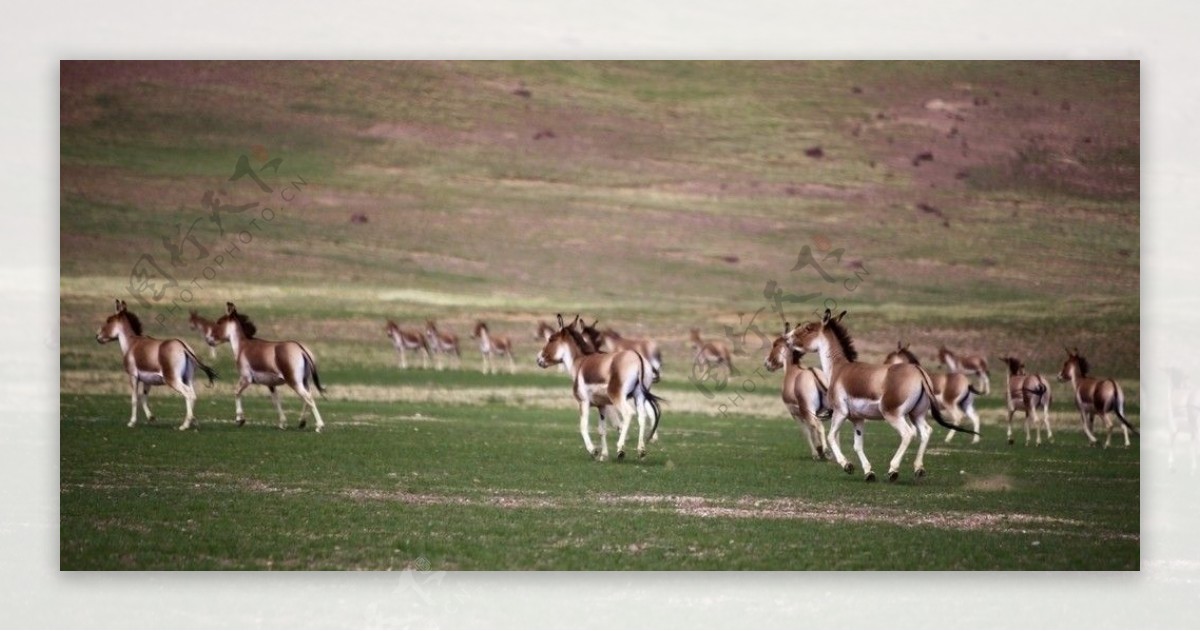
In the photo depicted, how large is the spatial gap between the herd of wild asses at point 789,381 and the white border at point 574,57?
2513mm

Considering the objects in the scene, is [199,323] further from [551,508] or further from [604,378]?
[551,508]

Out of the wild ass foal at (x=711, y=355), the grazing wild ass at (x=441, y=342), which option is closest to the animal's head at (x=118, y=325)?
the grazing wild ass at (x=441, y=342)

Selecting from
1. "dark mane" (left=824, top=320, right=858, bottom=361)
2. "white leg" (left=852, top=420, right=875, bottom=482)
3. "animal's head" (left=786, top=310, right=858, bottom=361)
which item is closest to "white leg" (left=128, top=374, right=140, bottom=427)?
"animal's head" (left=786, top=310, right=858, bottom=361)

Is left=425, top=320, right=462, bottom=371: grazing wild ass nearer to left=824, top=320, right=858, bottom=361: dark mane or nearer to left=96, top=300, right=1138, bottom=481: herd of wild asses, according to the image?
left=96, top=300, right=1138, bottom=481: herd of wild asses

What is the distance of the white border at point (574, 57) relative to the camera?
17.9m

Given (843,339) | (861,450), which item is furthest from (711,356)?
(861,450)

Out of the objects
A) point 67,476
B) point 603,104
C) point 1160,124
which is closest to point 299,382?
point 67,476

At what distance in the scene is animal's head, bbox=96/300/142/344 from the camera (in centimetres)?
2445

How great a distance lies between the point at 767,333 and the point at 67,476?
80.8 feet

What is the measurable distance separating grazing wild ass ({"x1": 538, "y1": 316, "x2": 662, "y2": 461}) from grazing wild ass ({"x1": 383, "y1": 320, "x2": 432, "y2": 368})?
17.5m

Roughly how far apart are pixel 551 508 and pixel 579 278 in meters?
24.3

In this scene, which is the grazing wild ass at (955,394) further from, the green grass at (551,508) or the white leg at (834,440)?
the white leg at (834,440)

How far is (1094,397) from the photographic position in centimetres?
2542

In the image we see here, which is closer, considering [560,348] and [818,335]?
[818,335]
